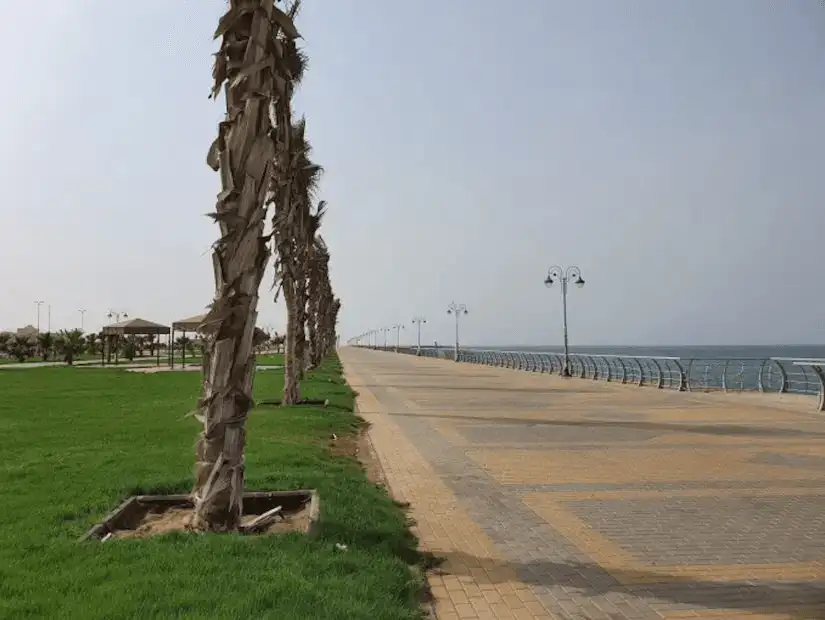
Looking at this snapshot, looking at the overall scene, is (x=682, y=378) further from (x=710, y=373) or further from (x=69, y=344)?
(x=69, y=344)

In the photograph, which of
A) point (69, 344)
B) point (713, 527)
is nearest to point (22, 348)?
point (69, 344)

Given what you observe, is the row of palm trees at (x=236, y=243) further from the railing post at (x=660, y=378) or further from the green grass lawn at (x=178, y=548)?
the railing post at (x=660, y=378)

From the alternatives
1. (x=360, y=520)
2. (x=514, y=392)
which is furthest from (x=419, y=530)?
(x=514, y=392)

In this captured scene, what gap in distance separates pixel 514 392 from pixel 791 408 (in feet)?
27.5

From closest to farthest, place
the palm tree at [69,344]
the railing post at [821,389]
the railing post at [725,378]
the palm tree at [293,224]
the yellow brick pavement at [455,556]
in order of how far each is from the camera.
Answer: the yellow brick pavement at [455,556] → the palm tree at [293,224] → the railing post at [821,389] → the railing post at [725,378] → the palm tree at [69,344]

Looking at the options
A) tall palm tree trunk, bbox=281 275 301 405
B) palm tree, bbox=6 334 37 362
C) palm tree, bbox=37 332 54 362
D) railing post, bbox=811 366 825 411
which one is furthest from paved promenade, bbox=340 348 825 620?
palm tree, bbox=37 332 54 362

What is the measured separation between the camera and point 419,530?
605 cm

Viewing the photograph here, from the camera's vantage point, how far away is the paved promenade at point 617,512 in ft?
14.5

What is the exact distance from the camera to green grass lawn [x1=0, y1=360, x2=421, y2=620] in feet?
12.3

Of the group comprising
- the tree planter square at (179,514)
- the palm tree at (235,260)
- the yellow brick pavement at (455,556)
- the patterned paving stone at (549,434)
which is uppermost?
the palm tree at (235,260)

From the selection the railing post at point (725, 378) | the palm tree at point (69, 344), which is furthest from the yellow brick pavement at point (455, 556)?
the palm tree at point (69, 344)

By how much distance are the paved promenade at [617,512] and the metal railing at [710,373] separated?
13.6 ft

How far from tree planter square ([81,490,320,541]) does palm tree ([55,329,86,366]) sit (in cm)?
4120

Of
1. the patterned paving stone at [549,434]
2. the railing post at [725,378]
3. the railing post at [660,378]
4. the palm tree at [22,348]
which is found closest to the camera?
the patterned paving stone at [549,434]
